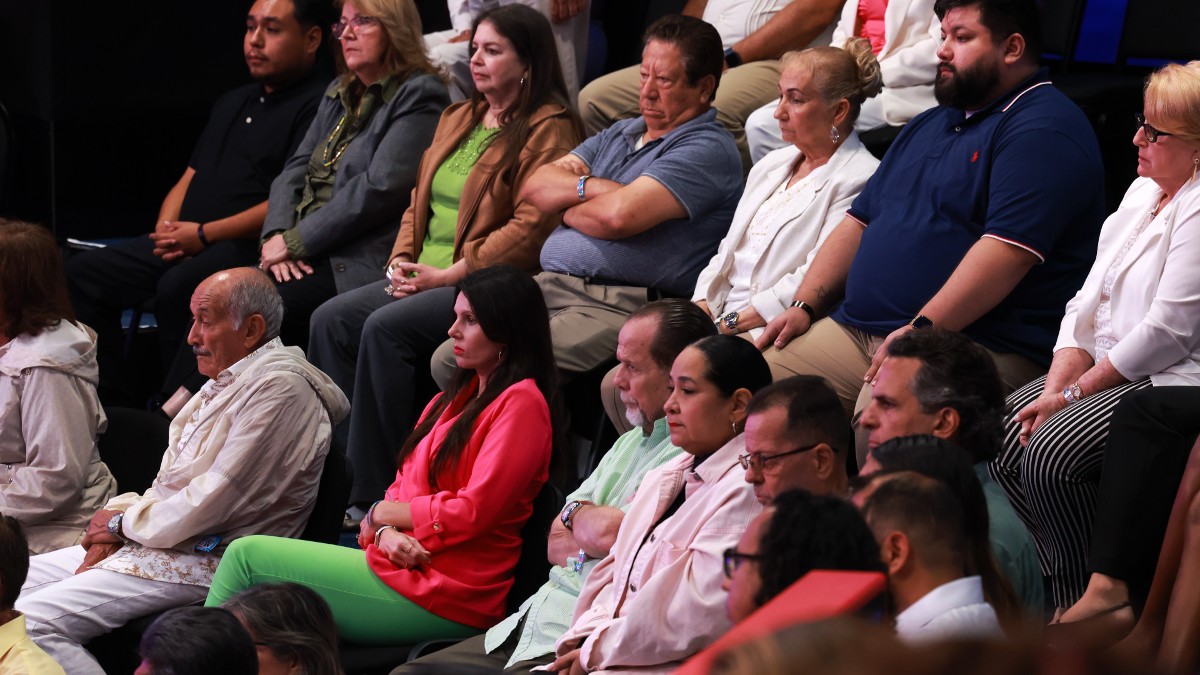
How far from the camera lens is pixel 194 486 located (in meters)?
3.42

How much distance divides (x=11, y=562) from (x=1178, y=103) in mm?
2481

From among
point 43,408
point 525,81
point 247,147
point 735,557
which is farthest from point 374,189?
point 735,557

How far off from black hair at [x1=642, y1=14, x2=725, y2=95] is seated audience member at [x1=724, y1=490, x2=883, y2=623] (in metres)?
2.66

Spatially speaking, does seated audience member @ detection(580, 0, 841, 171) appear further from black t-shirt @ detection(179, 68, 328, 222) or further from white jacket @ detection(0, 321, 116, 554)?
white jacket @ detection(0, 321, 116, 554)

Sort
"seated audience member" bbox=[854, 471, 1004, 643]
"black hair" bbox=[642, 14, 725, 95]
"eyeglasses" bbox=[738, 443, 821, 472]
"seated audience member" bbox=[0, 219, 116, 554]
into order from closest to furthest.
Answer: "seated audience member" bbox=[854, 471, 1004, 643] < "eyeglasses" bbox=[738, 443, 821, 472] < "seated audience member" bbox=[0, 219, 116, 554] < "black hair" bbox=[642, 14, 725, 95]

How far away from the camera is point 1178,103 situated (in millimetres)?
3000

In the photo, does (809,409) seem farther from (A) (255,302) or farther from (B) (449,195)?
(B) (449,195)

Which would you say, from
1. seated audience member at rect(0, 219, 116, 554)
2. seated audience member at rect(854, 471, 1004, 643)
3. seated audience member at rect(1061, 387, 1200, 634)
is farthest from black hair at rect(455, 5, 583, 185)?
seated audience member at rect(854, 471, 1004, 643)

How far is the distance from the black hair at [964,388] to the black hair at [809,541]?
935mm

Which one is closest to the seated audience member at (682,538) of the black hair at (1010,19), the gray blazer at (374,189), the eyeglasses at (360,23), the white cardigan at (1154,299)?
the white cardigan at (1154,299)

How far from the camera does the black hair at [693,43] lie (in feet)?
13.9

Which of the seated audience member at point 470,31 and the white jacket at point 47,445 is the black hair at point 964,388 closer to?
the white jacket at point 47,445

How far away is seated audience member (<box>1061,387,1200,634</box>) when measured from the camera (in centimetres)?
276

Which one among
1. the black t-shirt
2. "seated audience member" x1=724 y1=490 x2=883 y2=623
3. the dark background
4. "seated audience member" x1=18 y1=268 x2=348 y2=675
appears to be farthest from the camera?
the dark background
